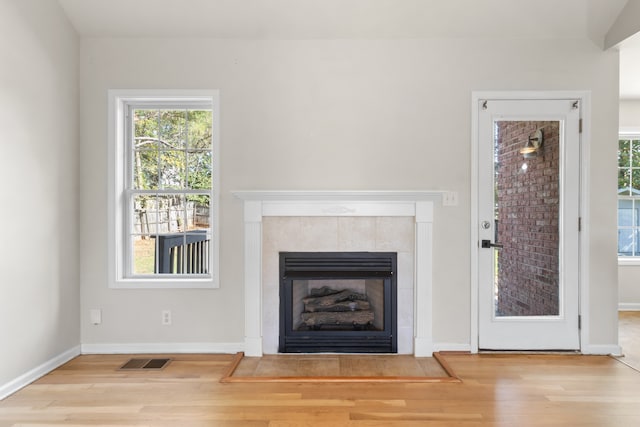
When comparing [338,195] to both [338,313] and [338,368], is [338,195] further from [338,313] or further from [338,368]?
[338,368]

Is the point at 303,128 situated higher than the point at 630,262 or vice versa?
the point at 303,128

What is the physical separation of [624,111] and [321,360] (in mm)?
4444

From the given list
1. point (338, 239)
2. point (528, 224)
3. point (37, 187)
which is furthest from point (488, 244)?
point (37, 187)

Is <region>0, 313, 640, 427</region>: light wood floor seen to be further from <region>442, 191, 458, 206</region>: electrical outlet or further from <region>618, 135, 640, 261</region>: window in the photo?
<region>618, 135, 640, 261</region>: window

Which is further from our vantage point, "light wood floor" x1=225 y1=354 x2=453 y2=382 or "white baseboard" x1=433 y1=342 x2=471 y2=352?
"white baseboard" x1=433 y1=342 x2=471 y2=352

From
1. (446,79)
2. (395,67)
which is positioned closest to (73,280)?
(395,67)

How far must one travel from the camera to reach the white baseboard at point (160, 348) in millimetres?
3289

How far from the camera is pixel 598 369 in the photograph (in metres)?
2.95

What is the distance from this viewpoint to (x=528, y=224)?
10.7ft

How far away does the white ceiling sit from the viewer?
3.05m

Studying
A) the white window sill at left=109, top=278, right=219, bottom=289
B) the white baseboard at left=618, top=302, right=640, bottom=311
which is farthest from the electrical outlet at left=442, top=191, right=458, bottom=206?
the white baseboard at left=618, top=302, right=640, bottom=311

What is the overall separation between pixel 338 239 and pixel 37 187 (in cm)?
215

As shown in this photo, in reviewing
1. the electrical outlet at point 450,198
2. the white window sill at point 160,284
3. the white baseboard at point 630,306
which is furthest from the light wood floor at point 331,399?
the white baseboard at point 630,306

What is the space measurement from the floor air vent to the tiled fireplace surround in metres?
0.62
